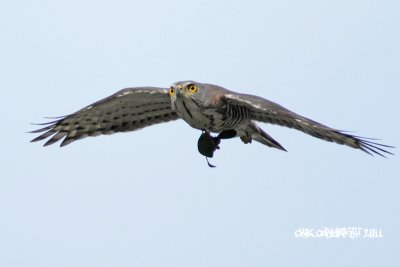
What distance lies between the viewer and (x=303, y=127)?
44.2 feet

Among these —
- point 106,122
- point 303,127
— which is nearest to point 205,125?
point 303,127

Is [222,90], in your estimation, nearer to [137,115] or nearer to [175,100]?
[175,100]

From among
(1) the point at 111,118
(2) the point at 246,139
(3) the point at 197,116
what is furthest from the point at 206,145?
(1) the point at 111,118

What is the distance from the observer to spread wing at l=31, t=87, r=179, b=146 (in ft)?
50.7

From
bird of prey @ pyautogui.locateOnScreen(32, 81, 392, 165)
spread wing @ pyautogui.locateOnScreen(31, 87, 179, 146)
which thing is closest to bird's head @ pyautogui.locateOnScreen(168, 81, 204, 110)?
bird of prey @ pyautogui.locateOnScreen(32, 81, 392, 165)

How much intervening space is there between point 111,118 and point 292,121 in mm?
3529

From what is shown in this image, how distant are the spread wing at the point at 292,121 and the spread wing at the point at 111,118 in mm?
1818

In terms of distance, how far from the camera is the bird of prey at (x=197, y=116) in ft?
44.1

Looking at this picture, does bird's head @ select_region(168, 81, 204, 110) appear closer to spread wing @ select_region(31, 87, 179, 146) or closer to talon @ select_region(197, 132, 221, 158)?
talon @ select_region(197, 132, 221, 158)

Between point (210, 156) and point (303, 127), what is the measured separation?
1.44 m

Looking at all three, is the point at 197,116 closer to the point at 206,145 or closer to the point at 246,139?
the point at 206,145

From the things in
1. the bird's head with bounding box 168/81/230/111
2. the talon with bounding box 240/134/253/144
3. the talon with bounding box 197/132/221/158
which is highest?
the bird's head with bounding box 168/81/230/111

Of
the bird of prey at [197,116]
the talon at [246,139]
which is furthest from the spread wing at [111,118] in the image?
the talon at [246,139]

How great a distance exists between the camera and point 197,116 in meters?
13.8
